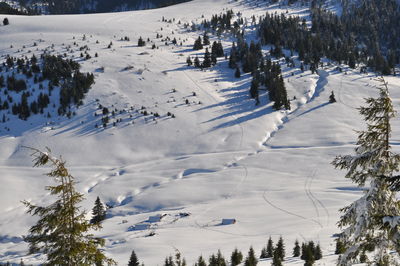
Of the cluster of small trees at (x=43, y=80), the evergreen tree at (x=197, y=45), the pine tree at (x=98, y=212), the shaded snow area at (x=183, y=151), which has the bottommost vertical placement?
the pine tree at (x=98, y=212)

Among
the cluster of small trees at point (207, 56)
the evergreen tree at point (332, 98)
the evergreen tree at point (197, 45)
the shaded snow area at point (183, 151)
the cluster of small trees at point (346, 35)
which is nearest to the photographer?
the shaded snow area at point (183, 151)

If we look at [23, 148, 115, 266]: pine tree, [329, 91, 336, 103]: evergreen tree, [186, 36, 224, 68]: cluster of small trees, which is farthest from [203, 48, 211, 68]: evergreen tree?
[23, 148, 115, 266]: pine tree

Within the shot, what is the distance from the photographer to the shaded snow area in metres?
36.7

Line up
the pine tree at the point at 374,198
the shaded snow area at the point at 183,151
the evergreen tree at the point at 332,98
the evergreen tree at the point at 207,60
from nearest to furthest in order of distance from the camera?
the pine tree at the point at 374,198 < the shaded snow area at the point at 183,151 < the evergreen tree at the point at 332,98 < the evergreen tree at the point at 207,60

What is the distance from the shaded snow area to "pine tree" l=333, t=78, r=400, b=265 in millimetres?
15198

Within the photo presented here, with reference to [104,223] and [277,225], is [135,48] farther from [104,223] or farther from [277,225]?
[277,225]

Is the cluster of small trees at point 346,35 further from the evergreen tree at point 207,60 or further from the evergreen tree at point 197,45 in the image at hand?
the evergreen tree at point 207,60

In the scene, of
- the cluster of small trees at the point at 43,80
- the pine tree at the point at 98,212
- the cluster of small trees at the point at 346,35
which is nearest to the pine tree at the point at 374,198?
A: the pine tree at the point at 98,212

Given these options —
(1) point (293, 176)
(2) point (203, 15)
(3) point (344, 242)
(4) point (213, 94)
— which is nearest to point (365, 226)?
(3) point (344, 242)

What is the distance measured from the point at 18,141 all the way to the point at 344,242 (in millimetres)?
62019

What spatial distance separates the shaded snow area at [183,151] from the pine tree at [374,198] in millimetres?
15198

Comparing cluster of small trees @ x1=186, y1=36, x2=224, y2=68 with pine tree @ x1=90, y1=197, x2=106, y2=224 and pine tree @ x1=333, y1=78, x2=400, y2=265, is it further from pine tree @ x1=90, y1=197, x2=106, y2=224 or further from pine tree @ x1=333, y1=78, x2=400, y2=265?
pine tree @ x1=333, y1=78, x2=400, y2=265

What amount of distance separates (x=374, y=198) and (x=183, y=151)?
5314 centimetres

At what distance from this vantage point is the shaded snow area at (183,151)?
36719 mm
